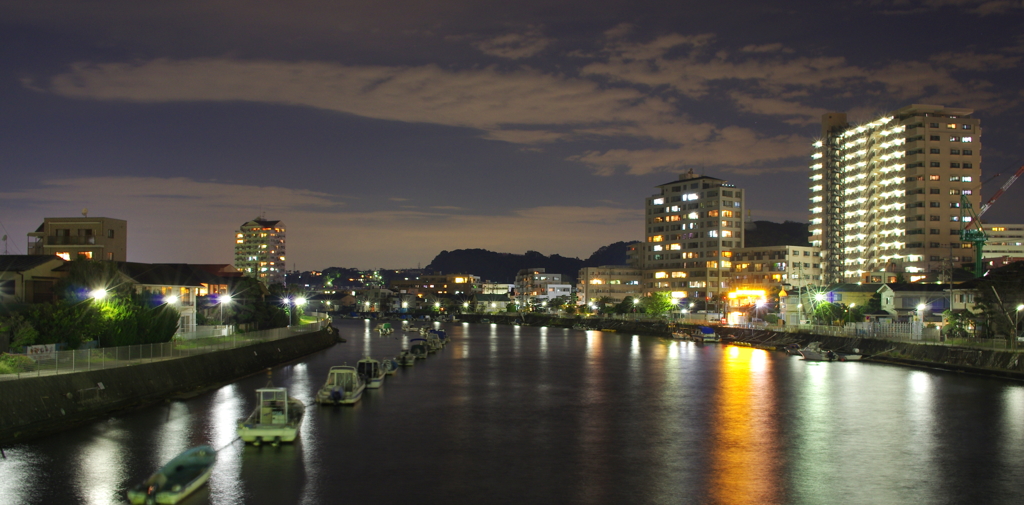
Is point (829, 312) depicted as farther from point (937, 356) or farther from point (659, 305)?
point (659, 305)

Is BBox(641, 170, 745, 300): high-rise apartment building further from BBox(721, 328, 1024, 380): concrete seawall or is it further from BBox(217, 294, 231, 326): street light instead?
BBox(217, 294, 231, 326): street light

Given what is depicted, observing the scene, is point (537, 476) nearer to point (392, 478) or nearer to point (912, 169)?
point (392, 478)

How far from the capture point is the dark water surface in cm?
2061

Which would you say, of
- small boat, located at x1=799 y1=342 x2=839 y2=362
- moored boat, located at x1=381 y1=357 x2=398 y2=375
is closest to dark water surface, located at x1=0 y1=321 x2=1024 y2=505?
moored boat, located at x1=381 y1=357 x2=398 y2=375

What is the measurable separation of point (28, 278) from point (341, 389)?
22.8 metres

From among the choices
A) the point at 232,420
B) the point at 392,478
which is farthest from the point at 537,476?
the point at 232,420

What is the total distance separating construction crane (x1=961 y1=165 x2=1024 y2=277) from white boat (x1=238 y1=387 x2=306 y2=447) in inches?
3579

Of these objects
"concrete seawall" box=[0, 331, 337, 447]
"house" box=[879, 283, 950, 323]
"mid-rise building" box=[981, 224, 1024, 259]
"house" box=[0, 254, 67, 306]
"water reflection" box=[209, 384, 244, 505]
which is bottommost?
"water reflection" box=[209, 384, 244, 505]

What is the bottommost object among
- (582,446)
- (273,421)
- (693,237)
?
(582,446)

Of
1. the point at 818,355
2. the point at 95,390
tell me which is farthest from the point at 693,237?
the point at 95,390

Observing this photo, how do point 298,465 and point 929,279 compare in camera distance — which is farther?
point 929,279

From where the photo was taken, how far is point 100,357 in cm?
3039

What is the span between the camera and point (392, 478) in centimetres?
2195

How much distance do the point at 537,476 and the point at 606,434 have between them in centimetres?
729
